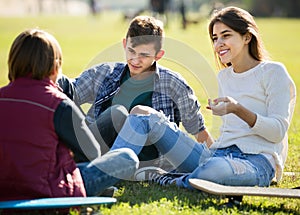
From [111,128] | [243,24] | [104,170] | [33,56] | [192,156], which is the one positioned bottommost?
[192,156]

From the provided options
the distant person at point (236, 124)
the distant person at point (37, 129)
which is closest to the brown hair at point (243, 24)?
the distant person at point (236, 124)

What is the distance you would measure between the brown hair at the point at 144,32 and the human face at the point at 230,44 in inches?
18.8

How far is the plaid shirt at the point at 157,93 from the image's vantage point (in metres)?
5.34

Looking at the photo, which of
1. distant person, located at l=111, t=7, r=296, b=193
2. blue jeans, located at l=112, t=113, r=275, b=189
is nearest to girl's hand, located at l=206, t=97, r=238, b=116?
distant person, located at l=111, t=7, r=296, b=193

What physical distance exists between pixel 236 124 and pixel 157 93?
713mm

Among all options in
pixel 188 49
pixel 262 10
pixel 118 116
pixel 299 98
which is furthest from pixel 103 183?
pixel 262 10

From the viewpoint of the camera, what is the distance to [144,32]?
5242mm

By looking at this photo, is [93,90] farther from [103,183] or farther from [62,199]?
[62,199]

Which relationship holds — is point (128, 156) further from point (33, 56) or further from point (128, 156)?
point (33, 56)

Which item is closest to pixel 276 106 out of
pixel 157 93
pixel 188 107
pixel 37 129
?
pixel 188 107

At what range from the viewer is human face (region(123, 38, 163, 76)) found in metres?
5.19

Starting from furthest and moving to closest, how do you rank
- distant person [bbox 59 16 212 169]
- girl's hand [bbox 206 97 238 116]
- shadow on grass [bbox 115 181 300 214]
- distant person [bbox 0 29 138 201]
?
1. distant person [bbox 59 16 212 169]
2. girl's hand [bbox 206 97 238 116]
3. shadow on grass [bbox 115 181 300 214]
4. distant person [bbox 0 29 138 201]

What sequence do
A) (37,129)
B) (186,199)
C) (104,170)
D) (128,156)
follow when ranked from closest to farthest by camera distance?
(37,129), (104,170), (128,156), (186,199)

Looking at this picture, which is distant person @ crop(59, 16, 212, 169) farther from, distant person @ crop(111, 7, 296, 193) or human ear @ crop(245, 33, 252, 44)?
human ear @ crop(245, 33, 252, 44)
